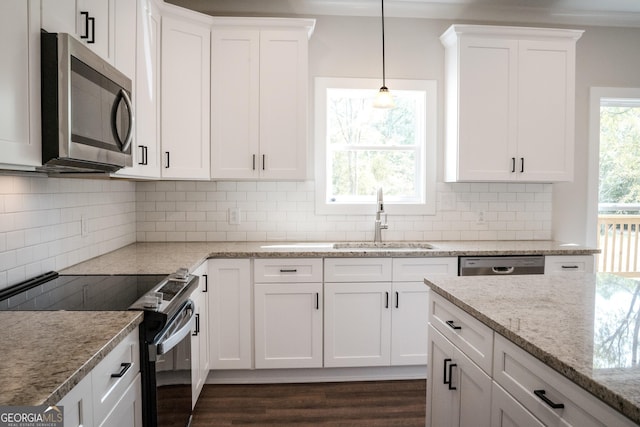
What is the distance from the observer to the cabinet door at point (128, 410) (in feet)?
4.46

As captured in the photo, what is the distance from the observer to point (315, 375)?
3186 millimetres

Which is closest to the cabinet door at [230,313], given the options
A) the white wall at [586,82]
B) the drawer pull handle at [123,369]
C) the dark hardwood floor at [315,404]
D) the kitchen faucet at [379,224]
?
the dark hardwood floor at [315,404]

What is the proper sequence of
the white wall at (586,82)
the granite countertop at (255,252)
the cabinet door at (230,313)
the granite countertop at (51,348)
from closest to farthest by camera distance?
the granite countertop at (51,348), the granite countertop at (255,252), the cabinet door at (230,313), the white wall at (586,82)

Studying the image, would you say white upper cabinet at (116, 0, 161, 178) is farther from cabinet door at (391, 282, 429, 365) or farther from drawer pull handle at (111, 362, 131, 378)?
cabinet door at (391, 282, 429, 365)

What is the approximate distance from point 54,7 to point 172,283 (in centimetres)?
116

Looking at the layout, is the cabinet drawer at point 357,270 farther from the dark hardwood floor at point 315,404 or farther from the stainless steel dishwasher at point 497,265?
the dark hardwood floor at point 315,404

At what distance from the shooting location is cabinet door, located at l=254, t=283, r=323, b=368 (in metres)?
3.06

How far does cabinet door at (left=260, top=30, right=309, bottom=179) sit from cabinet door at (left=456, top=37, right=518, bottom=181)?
46.3 inches

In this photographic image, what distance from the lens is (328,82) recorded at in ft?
11.8

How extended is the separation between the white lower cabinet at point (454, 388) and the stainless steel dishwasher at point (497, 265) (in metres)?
1.20

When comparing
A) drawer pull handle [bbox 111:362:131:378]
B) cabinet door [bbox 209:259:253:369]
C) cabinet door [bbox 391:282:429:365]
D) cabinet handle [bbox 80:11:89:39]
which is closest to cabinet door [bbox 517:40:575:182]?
cabinet door [bbox 391:282:429:365]

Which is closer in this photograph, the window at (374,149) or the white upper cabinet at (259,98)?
the white upper cabinet at (259,98)

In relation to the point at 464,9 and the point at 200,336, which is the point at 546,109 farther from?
the point at 200,336

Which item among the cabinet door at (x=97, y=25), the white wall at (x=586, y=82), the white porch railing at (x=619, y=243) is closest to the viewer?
the cabinet door at (x=97, y=25)
